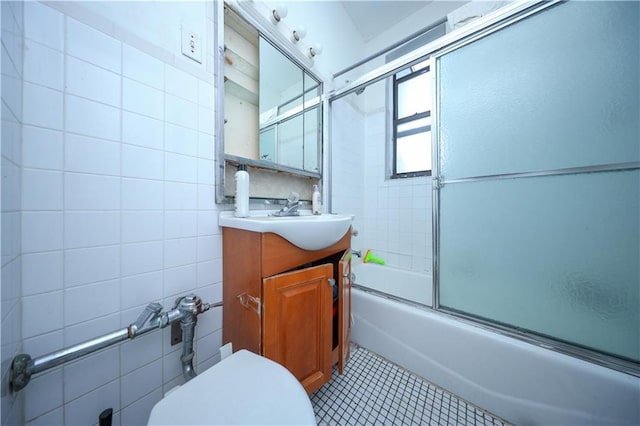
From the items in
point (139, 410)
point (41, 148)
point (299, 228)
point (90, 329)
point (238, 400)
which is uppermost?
point (41, 148)

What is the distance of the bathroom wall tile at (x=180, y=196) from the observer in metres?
Answer: 0.73

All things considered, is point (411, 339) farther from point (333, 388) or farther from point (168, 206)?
point (168, 206)

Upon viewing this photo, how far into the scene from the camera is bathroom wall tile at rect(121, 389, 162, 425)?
0.66 metres

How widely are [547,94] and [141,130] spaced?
5.30 feet

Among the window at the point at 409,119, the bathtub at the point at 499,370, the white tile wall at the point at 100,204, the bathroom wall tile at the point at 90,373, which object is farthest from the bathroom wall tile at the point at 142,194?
the window at the point at 409,119

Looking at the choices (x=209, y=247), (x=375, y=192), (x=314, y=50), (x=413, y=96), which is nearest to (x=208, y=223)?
(x=209, y=247)

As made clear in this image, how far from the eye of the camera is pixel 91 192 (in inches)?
23.2

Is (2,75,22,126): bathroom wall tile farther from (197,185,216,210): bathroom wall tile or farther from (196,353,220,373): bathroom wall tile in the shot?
(196,353,220,373): bathroom wall tile

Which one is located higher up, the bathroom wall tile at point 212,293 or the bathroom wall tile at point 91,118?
the bathroom wall tile at point 91,118

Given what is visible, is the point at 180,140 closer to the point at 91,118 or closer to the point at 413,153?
the point at 91,118

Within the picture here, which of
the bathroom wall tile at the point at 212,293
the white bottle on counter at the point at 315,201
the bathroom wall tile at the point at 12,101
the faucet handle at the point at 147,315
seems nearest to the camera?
the bathroom wall tile at the point at 12,101

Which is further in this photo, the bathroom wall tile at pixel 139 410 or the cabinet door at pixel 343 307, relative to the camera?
the cabinet door at pixel 343 307

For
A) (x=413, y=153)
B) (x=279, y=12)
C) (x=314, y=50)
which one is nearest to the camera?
(x=279, y=12)

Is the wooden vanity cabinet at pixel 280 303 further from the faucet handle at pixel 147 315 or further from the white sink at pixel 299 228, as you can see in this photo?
the faucet handle at pixel 147 315
